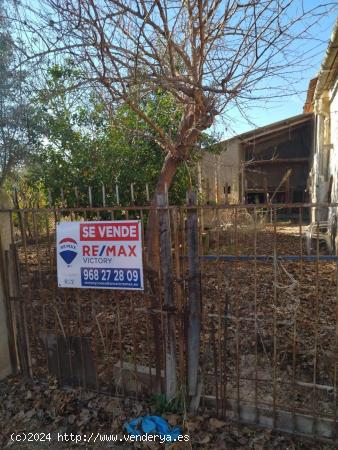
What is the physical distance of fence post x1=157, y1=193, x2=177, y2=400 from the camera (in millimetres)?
2680

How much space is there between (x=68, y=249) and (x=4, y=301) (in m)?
1.03

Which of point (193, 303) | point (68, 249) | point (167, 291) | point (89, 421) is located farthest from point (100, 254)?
point (89, 421)

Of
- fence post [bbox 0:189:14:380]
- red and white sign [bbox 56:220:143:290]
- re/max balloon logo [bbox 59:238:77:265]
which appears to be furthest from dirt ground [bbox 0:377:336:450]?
re/max balloon logo [bbox 59:238:77:265]

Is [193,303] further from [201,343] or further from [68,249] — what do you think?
[68,249]

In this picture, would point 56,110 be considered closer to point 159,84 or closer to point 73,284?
point 159,84

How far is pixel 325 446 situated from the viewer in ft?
8.02

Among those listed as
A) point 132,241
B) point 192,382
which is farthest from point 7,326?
point 192,382

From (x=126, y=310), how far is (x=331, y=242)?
4.77m

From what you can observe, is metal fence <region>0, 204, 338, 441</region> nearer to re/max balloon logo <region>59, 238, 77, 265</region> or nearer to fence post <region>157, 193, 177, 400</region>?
→ fence post <region>157, 193, 177, 400</region>

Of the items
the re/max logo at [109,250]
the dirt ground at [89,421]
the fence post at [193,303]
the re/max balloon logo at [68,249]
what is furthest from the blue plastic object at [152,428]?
the re/max balloon logo at [68,249]

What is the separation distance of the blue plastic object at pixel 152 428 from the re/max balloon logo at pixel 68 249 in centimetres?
148

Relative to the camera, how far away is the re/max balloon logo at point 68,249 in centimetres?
299

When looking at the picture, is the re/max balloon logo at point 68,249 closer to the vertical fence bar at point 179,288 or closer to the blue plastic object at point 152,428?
the vertical fence bar at point 179,288

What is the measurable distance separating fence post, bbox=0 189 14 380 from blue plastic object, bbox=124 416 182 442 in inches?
62.0
